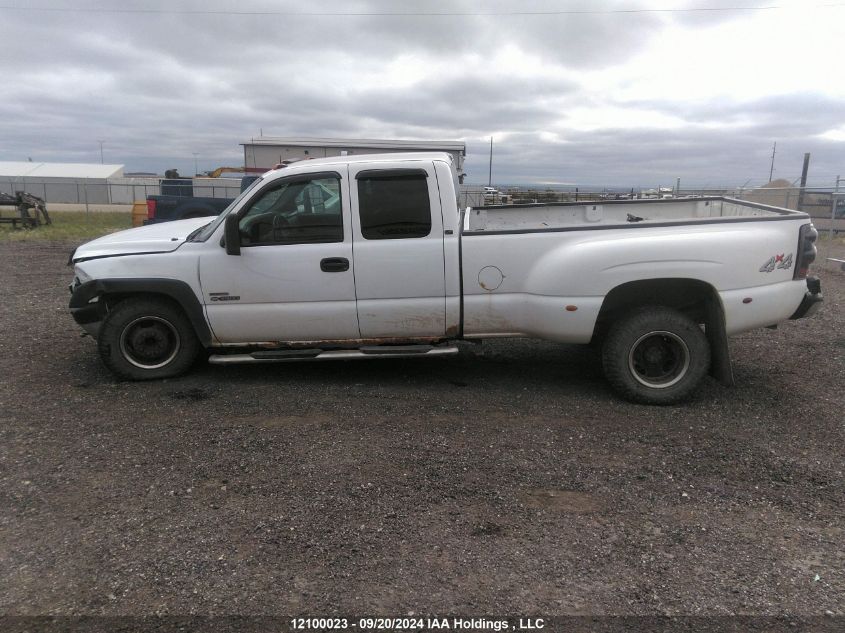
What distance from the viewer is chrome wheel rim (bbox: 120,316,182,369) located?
18.3ft

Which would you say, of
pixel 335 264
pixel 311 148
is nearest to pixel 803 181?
pixel 311 148

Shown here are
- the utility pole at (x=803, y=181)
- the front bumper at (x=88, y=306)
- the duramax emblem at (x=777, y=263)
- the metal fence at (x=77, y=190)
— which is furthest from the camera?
the metal fence at (x=77, y=190)

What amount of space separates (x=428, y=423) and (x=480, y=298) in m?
1.12

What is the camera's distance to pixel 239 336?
216 inches

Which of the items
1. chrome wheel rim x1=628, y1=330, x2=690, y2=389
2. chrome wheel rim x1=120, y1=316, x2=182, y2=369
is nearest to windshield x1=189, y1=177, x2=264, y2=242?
chrome wheel rim x1=120, y1=316, x2=182, y2=369

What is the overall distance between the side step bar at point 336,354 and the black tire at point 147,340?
447 mm

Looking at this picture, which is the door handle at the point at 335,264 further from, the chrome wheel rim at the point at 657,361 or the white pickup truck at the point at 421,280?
the chrome wheel rim at the point at 657,361

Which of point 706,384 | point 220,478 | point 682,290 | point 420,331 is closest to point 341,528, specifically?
point 220,478

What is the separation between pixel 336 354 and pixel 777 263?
3.54m

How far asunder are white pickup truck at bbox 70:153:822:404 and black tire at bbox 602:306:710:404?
1 cm

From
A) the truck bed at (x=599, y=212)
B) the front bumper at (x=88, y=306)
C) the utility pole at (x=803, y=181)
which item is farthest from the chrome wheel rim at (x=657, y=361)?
the utility pole at (x=803, y=181)

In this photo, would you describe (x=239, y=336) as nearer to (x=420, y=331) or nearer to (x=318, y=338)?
(x=318, y=338)

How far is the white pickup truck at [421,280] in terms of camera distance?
16.4 ft

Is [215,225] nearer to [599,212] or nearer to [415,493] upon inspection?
[415,493]
